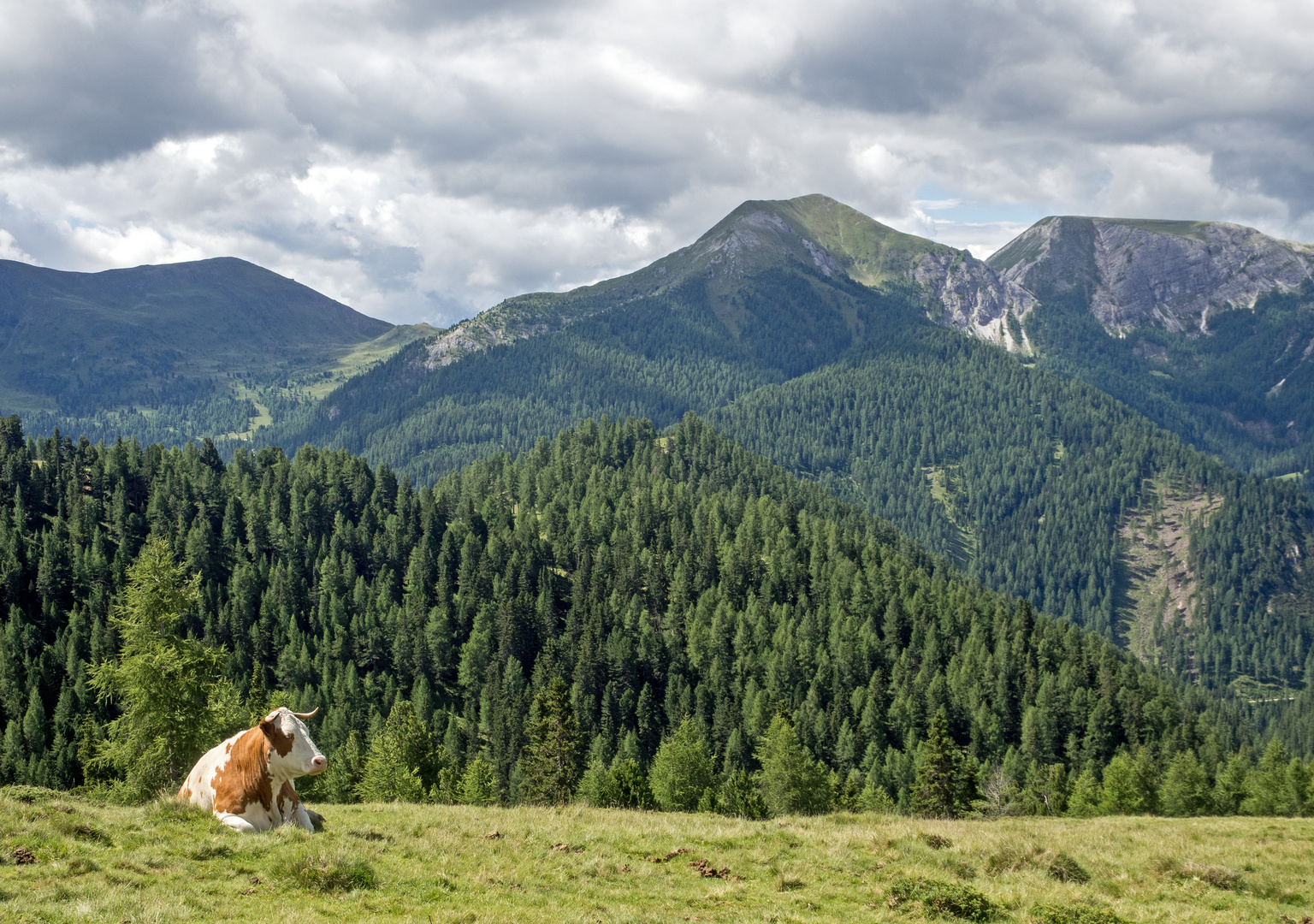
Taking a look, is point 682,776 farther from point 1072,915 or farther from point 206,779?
point 1072,915

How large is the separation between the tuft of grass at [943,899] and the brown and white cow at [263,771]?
59.3 ft

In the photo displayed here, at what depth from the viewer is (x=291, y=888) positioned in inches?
892

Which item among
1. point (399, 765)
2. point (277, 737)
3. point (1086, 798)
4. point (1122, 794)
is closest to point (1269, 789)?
point (1122, 794)

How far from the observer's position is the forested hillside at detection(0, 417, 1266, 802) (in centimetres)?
12888

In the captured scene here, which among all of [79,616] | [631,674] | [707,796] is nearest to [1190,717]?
[631,674]

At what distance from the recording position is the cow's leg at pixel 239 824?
27.3 m

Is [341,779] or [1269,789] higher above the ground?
[341,779]

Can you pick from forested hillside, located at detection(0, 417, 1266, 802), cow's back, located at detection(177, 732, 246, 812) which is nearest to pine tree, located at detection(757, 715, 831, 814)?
forested hillside, located at detection(0, 417, 1266, 802)

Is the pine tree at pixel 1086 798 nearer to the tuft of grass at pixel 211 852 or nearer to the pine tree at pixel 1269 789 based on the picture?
the pine tree at pixel 1269 789

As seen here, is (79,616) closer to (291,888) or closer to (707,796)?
(707,796)

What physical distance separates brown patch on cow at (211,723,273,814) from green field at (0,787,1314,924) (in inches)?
34.8

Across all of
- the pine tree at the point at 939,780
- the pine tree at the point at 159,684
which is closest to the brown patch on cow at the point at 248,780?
the pine tree at the point at 159,684

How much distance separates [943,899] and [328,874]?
16.9 metres

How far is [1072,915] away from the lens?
25.3m
